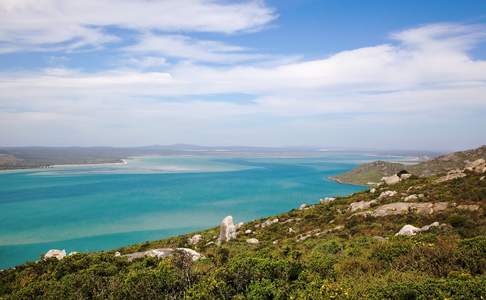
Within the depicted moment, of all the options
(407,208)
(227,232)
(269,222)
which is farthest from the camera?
(269,222)

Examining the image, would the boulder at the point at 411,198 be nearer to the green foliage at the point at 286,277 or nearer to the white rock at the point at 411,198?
the white rock at the point at 411,198

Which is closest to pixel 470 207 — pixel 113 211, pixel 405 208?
pixel 405 208

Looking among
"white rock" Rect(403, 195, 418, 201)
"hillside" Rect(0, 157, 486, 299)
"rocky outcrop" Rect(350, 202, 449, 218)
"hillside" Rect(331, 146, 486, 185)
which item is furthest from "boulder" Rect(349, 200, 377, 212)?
"hillside" Rect(331, 146, 486, 185)

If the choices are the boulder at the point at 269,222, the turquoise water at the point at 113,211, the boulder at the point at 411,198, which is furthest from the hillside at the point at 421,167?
the boulder at the point at 269,222

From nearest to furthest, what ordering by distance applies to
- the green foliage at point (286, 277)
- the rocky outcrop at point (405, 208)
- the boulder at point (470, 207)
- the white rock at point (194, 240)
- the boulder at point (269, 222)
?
1. the green foliage at point (286, 277)
2. the boulder at point (470, 207)
3. the rocky outcrop at point (405, 208)
4. the white rock at point (194, 240)
5. the boulder at point (269, 222)

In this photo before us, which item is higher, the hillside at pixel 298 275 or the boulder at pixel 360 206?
the hillside at pixel 298 275

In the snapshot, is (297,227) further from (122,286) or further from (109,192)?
(109,192)

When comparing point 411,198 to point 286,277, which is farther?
point 411,198

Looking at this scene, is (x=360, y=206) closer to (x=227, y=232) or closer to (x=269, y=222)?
(x=269, y=222)
